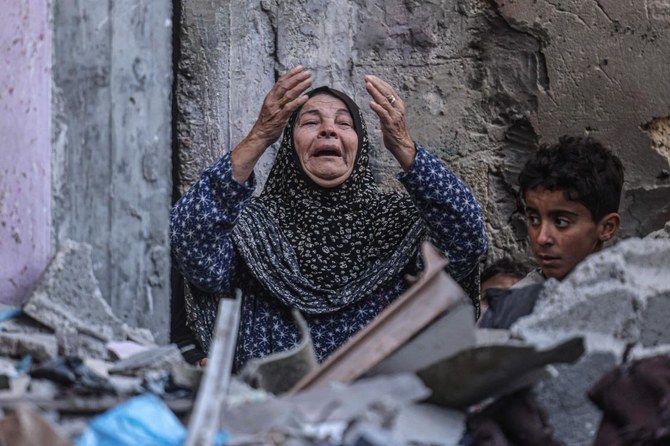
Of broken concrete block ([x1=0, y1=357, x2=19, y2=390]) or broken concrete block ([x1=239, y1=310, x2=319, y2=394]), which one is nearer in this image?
broken concrete block ([x1=0, y1=357, x2=19, y2=390])

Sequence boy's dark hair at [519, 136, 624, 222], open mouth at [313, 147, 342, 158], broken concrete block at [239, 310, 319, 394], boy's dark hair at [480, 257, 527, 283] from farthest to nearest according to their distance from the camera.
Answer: boy's dark hair at [480, 257, 527, 283]
open mouth at [313, 147, 342, 158]
boy's dark hair at [519, 136, 624, 222]
broken concrete block at [239, 310, 319, 394]

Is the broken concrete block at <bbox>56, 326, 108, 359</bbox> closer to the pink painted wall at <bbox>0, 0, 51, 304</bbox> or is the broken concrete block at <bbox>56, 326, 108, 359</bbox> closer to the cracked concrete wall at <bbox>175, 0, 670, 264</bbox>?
the pink painted wall at <bbox>0, 0, 51, 304</bbox>

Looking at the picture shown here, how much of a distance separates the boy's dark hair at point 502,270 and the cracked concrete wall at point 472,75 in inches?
12.3

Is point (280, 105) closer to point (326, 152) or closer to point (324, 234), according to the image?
point (326, 152)

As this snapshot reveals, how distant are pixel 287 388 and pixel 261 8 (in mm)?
2824

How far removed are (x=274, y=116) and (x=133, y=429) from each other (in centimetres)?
239

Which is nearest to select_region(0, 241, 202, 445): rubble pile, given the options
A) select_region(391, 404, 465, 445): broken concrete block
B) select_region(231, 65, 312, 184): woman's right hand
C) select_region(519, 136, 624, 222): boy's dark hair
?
select_region(391, 404, 465, 445): broken concrete block

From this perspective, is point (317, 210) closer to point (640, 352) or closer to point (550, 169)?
point (550, 169)

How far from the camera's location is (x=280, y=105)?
16.5 feet

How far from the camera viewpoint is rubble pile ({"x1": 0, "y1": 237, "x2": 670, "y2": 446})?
277 centimetres

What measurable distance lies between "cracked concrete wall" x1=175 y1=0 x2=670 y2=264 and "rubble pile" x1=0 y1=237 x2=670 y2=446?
2.07 metres

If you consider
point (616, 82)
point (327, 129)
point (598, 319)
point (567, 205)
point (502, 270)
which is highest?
point (616, 82)

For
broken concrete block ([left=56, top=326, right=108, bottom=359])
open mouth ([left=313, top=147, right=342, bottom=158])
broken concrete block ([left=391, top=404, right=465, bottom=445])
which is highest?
open mouth ([left=313, top=147, right=342, bottom=158])

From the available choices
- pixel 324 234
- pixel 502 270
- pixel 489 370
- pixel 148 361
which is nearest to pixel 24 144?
pixel 148 361
